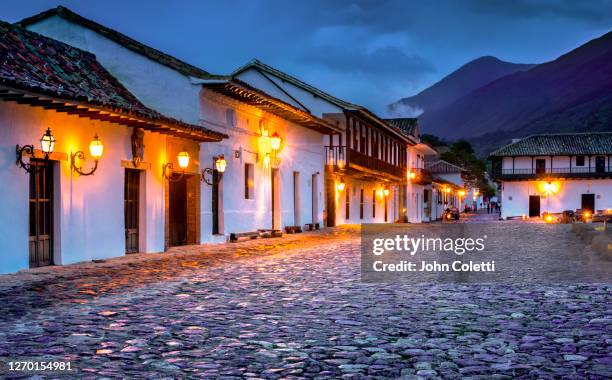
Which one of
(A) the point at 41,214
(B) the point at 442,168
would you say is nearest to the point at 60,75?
(A) the point at 41,214

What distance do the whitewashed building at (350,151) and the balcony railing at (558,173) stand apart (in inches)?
725

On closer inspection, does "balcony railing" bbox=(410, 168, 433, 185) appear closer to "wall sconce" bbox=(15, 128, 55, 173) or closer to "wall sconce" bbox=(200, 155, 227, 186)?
"wall sconce" bbox=(200, 155, 227, 186)

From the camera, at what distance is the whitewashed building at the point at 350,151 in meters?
31.7

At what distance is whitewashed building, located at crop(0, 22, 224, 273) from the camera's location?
460 inches

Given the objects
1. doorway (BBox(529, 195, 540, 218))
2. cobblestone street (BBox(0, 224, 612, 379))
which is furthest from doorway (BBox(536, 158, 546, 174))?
cobblestone street (BBox(0, 224, 612, 379))

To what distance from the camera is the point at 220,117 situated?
66.4 feet

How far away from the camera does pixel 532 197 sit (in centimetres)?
6156

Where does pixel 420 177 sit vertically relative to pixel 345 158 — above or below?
below

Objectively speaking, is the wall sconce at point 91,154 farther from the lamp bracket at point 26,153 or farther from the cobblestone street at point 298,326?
the cobblestone street at point 298,326

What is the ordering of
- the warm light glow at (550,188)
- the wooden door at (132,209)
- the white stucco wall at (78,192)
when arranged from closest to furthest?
the white stucco wall at (78,192), the wooden door at (132,209), the warm light glow at (550,188)

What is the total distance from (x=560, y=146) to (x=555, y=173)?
2.97m

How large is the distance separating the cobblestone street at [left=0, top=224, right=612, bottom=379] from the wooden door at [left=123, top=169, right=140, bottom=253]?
4298mm

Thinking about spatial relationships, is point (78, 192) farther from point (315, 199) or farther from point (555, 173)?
point (555, 173)

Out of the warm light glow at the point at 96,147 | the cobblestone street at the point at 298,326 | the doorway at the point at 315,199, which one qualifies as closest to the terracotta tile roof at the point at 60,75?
the warm light glow at the point at 96,147
